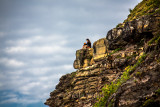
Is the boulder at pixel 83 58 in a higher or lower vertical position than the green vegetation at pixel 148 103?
higher

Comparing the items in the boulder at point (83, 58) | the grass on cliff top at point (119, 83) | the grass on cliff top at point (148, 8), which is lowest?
the grass on cliff top at point (119, 83)

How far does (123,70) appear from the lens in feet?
93.1

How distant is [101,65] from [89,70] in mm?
4421

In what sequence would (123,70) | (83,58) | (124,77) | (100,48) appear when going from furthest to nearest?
(83,58) < (100,48) < (123,70) < (124,77)

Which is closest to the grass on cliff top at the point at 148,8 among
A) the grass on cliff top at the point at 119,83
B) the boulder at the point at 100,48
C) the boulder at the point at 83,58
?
the boulder at the point at 100,48

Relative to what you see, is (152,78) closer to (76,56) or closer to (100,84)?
(100,84)

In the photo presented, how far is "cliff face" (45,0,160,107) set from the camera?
14.2 m

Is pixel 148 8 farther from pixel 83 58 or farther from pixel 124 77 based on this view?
pixel 83 58

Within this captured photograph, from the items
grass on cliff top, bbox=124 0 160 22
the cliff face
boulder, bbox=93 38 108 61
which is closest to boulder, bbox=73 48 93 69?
the cliff face

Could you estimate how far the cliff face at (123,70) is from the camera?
14.2 m

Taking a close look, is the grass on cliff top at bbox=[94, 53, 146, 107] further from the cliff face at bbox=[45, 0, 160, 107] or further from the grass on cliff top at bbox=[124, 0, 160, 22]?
the grass on cliff top at bbox=[124, 0, 160, 22]

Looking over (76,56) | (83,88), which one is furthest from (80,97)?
(76,56)

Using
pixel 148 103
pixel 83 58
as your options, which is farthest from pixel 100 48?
pixel 148 103

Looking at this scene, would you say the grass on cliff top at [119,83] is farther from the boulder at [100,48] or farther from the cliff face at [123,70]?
the boulder at [100,48]
